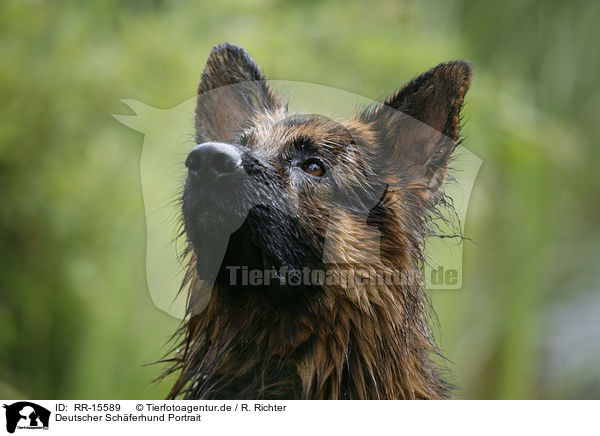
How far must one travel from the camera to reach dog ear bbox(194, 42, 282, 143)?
169 centimetres

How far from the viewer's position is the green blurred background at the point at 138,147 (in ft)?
9.12

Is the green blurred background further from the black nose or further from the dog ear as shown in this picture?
the black nose

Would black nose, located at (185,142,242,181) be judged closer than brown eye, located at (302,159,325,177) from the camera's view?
Yes

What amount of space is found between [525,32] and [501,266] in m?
1.26

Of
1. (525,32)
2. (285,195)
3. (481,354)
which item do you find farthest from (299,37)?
(481,354)

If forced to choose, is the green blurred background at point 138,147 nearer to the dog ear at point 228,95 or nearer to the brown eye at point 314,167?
the dog ear at point 228,95

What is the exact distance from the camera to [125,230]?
10.1 ft

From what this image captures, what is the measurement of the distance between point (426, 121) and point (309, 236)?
416 mm

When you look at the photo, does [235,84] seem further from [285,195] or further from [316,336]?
[316,336]

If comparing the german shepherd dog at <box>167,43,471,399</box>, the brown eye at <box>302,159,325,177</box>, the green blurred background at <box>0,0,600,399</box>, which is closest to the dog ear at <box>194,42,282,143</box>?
the german shepherd dog at <box>167,43,471,399</box>
